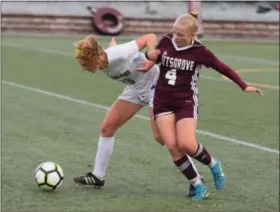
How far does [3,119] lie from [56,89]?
401 centimetres

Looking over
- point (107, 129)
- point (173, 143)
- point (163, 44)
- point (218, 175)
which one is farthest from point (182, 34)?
point (218, 175)

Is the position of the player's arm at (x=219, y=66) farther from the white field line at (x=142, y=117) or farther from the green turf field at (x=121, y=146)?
the white field line at (x=142, y=117)

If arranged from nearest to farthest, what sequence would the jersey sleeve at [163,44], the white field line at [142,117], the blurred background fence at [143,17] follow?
the jersey sleeve at [163,44] < the white field line at [142,117] < the blurred background fence at [143,17]

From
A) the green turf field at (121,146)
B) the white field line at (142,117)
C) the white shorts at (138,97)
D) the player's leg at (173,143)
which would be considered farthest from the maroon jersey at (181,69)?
the white field line at (142,117)

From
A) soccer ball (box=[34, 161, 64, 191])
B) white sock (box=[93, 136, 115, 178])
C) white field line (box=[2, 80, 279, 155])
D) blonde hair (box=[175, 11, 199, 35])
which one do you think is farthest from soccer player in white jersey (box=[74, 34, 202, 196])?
white field line (box=[2, 80, 279, 155])

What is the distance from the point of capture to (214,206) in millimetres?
6816

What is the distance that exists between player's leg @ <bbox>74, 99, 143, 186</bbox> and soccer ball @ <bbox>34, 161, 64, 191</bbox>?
0.30m

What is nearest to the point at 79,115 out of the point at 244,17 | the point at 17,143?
the point at 17,143

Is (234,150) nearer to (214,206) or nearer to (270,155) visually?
(270,155)

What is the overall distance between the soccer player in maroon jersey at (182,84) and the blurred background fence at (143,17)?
24.9m

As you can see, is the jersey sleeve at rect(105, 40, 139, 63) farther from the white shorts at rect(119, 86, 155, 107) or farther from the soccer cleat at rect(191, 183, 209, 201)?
the soccer cleat at rect(191, 183, 209, 201)

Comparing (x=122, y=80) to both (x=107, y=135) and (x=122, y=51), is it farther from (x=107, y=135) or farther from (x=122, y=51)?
(x=107, y=135)

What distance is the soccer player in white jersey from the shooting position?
6.98m

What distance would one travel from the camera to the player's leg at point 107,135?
7383mm
